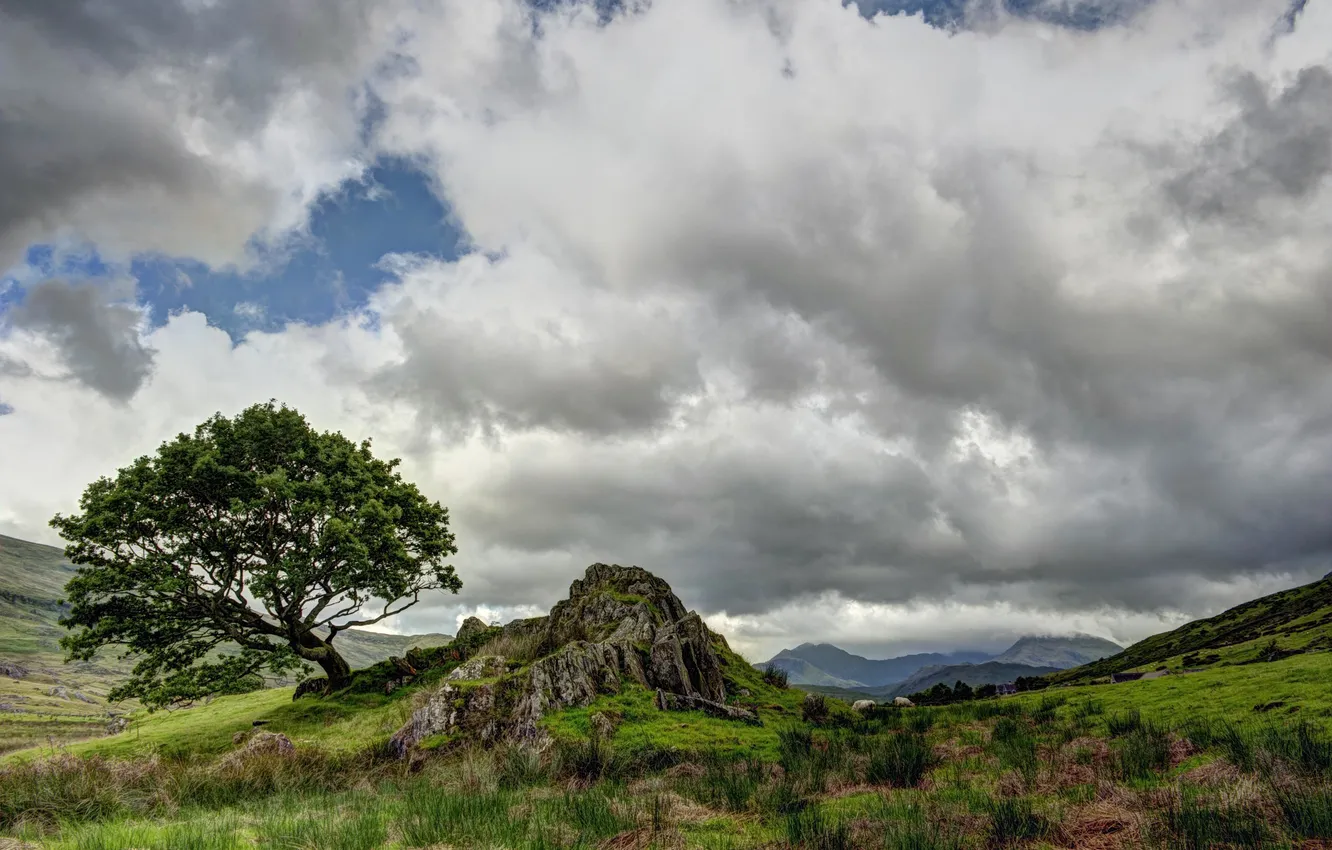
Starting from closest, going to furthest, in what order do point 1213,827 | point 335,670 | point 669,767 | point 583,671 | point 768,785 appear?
1. point 1213,827
2. point 768,785
3. point 669,767
4. point 583,671
5. point 335,670

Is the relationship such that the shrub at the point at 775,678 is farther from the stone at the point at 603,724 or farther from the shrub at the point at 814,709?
the stone at the point at 603,724

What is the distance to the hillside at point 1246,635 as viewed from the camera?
126 feet

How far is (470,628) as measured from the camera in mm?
33719

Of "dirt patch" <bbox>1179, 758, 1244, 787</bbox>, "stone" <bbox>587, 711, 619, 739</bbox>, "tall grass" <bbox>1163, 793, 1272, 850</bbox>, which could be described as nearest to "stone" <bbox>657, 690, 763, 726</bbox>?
"stone" <bbox>587, 711, 619, 739</bbox>

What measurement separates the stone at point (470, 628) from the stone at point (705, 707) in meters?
14.1

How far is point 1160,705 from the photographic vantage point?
18875 mm

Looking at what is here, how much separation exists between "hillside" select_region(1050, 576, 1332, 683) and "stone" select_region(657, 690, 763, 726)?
27932 mm

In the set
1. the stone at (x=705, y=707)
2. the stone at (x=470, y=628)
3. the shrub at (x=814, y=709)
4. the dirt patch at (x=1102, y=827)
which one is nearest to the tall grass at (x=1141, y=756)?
the dirt patch at (x=1102, y=827)

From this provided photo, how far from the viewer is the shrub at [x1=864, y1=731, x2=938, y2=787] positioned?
13.4m

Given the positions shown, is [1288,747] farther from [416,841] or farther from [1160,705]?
[416,841]

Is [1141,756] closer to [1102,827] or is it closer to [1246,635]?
[1102,827]

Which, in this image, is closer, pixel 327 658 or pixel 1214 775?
pixel 1214 775

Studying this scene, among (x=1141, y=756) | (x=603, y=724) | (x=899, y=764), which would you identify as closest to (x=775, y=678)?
(x=603, y=724)

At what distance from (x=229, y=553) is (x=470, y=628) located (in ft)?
38.0
